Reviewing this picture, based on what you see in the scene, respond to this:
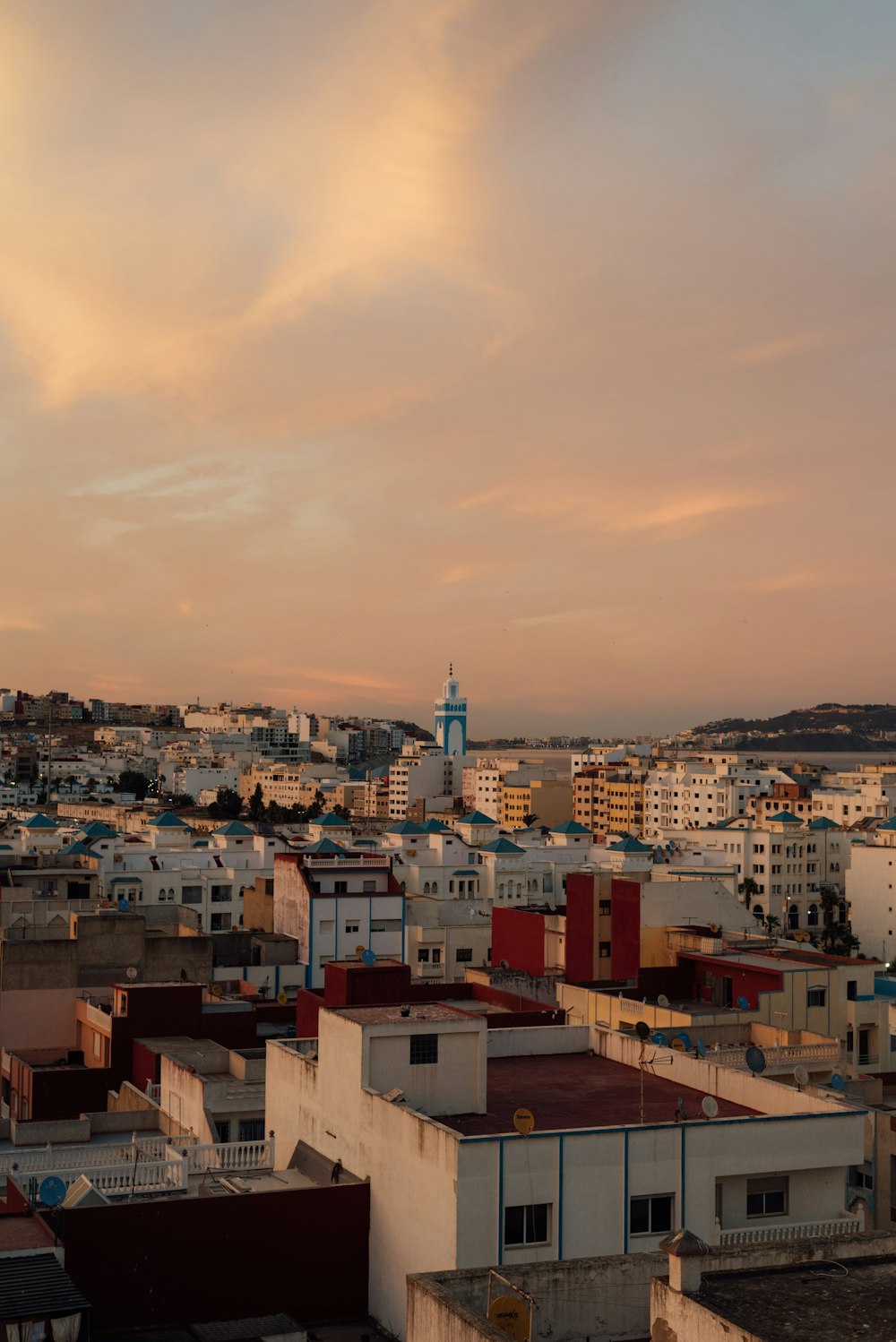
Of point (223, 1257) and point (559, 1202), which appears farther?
point (223, 1257)

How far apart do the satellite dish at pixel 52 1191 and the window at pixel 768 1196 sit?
7.78 meters

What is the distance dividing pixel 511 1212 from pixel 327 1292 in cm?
296

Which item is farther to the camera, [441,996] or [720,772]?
[720,772]

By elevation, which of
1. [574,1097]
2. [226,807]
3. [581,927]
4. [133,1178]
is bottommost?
[226,807]

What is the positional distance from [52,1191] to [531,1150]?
542cm

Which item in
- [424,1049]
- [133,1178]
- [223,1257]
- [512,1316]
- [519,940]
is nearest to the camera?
[512,1316]

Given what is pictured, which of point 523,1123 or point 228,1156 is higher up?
point 523,1123

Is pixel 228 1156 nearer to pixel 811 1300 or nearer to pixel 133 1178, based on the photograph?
pixel 133 1178

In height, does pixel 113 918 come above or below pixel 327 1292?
above

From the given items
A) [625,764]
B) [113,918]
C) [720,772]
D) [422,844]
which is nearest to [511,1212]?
[113,918]

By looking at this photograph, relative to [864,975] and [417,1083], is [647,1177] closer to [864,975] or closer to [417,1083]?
[417,1083]

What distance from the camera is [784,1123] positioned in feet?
55.9

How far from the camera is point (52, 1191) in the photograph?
16703 mm

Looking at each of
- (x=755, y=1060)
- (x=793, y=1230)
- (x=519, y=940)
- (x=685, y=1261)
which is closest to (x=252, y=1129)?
(x=755, y=1060)
